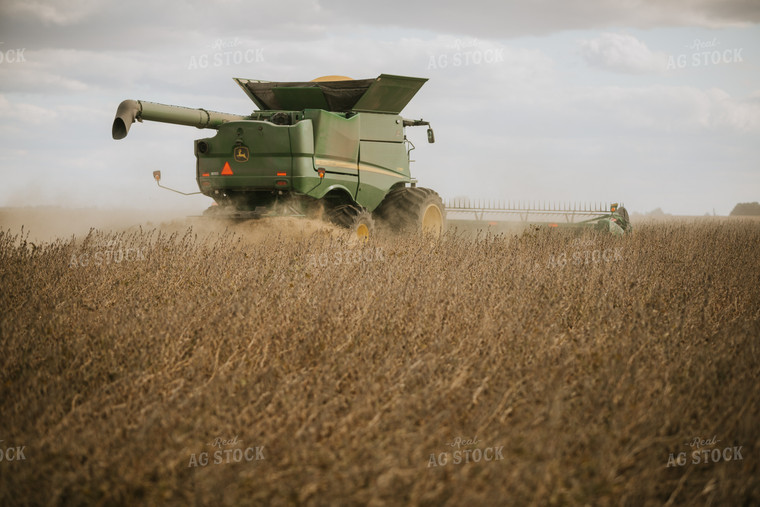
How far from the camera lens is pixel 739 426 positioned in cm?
313

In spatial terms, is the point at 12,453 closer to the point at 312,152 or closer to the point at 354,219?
the point at 312,152

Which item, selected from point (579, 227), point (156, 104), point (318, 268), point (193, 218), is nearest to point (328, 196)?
point (193, 218)

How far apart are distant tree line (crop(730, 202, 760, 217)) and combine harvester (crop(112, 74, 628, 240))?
57.0 m

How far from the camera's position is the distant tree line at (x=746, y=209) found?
191ft

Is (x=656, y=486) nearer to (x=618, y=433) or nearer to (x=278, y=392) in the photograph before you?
(x=618, y=433)

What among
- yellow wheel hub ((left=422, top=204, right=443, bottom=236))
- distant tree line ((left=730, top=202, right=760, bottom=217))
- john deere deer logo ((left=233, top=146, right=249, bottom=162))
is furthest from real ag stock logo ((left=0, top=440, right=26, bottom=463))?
distant tree line ((left=730, top=202, right=760, bottom=217))

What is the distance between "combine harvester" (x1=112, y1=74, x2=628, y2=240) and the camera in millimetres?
8820

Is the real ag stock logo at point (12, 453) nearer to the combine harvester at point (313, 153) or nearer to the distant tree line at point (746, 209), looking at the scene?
the combine harvester at point (313, 153)

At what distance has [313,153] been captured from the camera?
351 inches

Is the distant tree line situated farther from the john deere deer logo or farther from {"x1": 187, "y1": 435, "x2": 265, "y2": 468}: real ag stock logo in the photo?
{"x1": 187, "y1": 435, "x2": 265, "y2": 468}: real ag stock logo

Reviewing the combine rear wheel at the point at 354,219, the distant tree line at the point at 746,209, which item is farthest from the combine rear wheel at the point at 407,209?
the distant tree line at the point at 746,209

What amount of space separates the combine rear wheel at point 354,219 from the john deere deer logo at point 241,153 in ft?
4.68

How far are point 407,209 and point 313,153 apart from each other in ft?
7.57

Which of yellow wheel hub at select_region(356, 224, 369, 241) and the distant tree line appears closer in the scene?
yellow wheel hub at select_region(356, 224, 369, 241)
